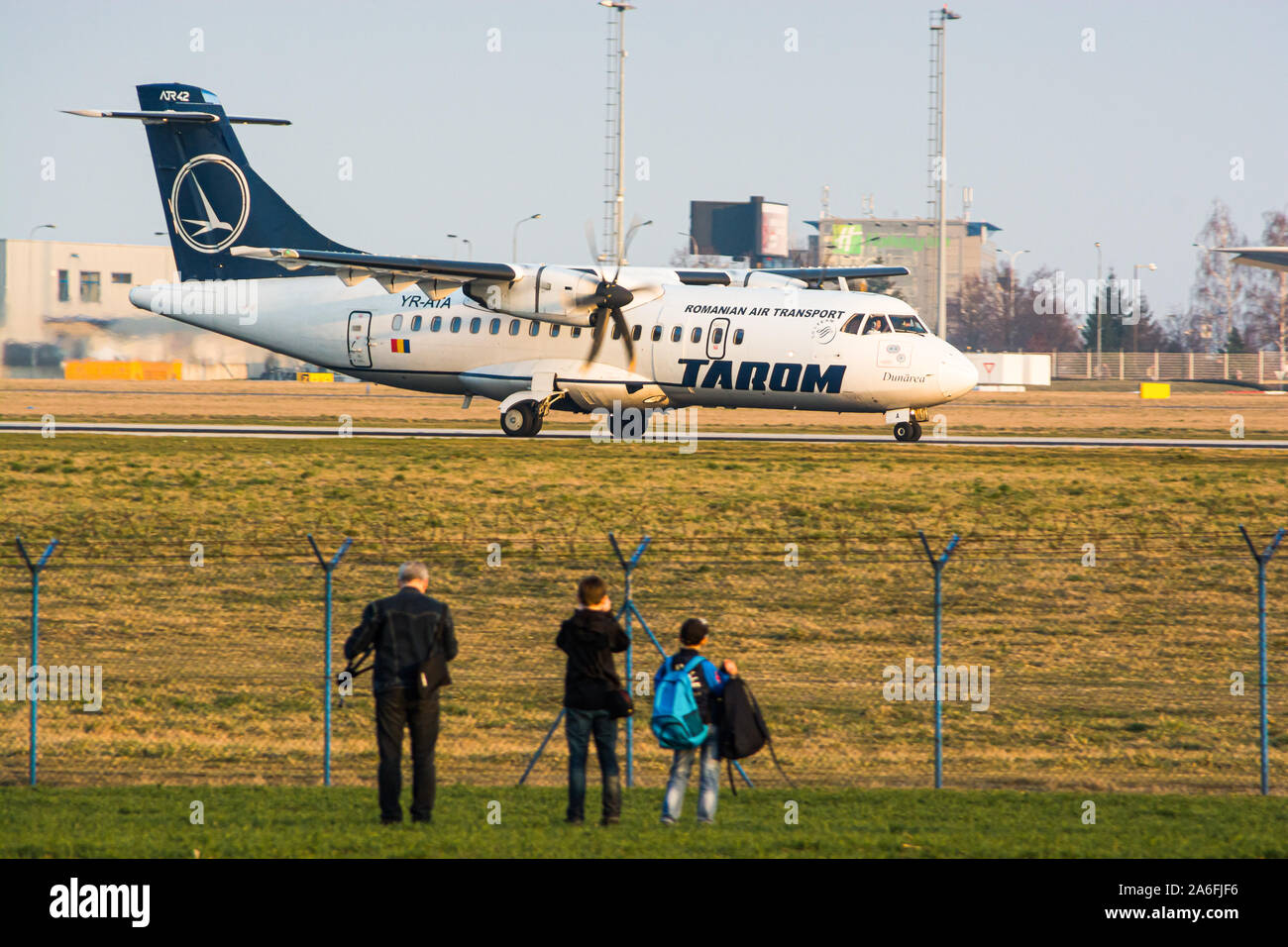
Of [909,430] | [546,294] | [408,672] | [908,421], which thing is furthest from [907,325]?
[408,672]

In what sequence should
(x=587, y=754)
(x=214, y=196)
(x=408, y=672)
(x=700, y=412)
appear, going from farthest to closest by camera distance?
(x=700, y=412)
(x=214, y=196)
(x=587, y=754)
(x=408, y=672)

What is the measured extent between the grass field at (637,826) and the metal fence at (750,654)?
125cm

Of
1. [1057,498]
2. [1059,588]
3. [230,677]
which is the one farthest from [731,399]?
[230,677]

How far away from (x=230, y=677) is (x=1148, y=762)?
10598 mm

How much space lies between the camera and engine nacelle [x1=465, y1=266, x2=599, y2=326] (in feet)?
115

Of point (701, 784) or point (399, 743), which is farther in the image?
point (701, 784)

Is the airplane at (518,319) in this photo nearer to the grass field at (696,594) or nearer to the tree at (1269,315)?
the grass field at (696,594)

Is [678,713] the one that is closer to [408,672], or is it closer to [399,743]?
[408,672]

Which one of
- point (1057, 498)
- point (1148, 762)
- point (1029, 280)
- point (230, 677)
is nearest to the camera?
point (1148, 762)

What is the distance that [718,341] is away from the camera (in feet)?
113

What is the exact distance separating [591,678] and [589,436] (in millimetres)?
27727

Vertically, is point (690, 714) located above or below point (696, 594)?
above

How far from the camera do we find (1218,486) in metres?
29.0
